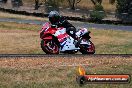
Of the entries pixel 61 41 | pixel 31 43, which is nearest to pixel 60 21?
pixel 61 41

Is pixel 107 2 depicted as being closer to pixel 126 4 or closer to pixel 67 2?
pixel 67 2

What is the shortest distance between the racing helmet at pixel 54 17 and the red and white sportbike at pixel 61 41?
26cm

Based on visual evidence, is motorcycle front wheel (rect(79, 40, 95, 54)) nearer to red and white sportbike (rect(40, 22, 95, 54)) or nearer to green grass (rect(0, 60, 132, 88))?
red and white sportbike (rect(40, 22, 95, 54))

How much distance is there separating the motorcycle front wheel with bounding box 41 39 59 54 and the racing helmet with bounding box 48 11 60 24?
86 centimetres

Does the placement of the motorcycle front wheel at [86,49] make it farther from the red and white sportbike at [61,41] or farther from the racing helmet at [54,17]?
the racing helmet at [54,17]

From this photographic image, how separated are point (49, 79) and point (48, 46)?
531cm

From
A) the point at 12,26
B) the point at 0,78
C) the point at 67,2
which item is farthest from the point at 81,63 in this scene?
the point at 67,2

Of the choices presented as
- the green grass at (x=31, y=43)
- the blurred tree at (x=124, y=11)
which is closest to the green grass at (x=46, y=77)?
the green grass at (x=31, y=43)

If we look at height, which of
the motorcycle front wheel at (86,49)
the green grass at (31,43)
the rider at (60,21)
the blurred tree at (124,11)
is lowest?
the blurred tree at (124,11)

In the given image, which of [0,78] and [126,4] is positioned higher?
[0,78]

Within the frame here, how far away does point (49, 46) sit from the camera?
16.5m

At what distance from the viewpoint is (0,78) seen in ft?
36.7

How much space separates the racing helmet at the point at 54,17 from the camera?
15.8 meters

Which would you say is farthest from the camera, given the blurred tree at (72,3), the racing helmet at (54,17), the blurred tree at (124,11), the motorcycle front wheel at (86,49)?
the blurred tree at (72,3)
